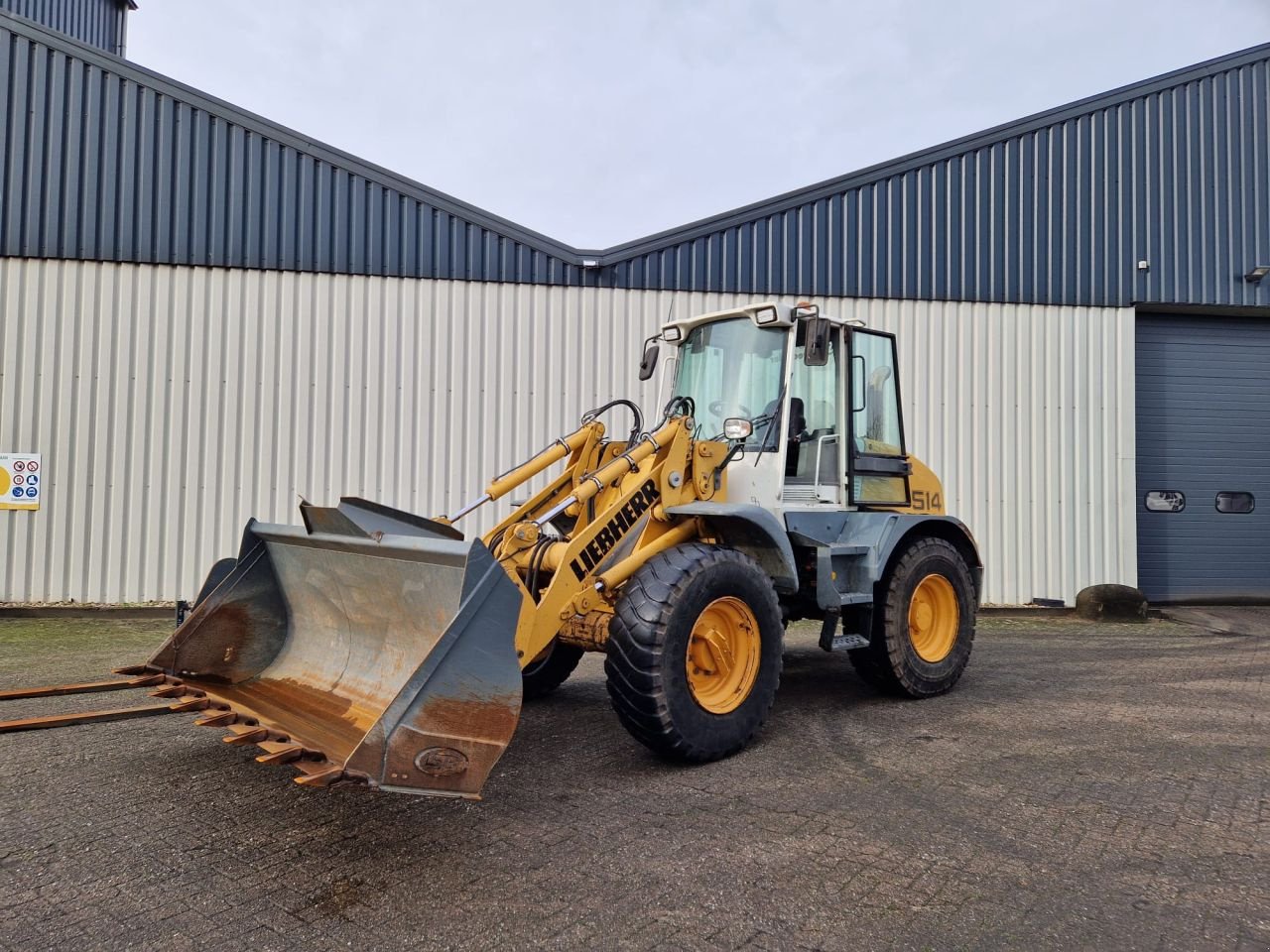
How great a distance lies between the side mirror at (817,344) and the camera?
5539mm

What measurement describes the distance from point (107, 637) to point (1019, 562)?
1105 cm

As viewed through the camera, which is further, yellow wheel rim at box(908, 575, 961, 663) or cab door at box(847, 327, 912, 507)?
yellow wheel rim at box(908, 575, 961, 663)

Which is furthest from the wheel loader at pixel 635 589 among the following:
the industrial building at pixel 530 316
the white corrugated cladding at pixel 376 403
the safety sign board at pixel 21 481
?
the safety sign board at pixel 21 481

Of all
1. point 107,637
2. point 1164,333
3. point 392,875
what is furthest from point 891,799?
point 1164,333

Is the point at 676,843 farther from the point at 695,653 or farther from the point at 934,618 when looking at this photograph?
the point at 934,618

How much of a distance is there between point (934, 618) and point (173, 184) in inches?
398

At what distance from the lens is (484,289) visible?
11328mm

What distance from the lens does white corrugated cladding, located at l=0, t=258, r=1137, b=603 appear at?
34.8ft

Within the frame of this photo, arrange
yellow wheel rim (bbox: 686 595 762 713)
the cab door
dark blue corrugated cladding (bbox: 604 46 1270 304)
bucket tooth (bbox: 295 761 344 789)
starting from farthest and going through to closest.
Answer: dark blue corrugated cladding (bbox: 604 46 1270 304) → the cab door → yellow wheel rim (bbox: 686 595 762 713) → bucket tooth (bbox: 295 761 344 789)

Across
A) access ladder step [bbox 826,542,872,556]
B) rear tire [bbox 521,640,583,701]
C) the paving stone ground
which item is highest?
access ladder step [bbox 826,542,872,556]

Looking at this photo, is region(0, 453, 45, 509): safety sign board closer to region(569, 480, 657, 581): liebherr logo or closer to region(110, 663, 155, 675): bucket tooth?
region(110, 663, 155, 675): bucket tooth

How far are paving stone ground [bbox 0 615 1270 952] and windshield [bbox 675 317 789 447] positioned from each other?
2.08 metres

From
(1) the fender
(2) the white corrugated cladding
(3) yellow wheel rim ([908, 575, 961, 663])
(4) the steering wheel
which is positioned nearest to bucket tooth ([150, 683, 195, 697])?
(1) the fender

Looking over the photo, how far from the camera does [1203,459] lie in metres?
12.9
